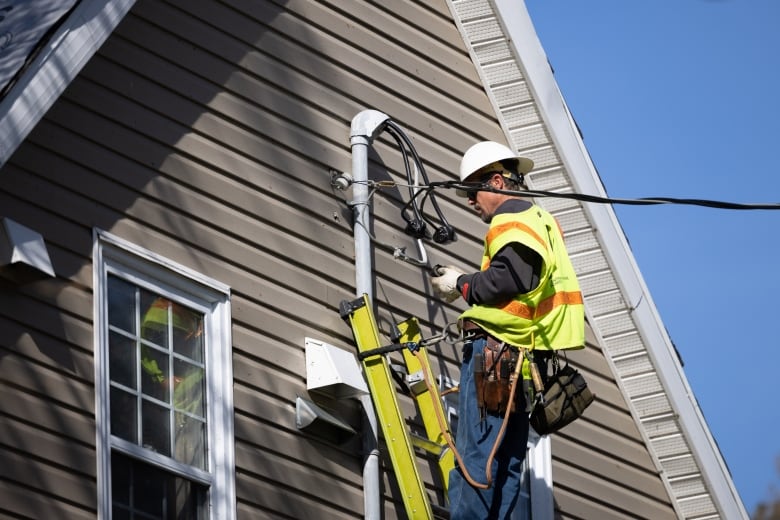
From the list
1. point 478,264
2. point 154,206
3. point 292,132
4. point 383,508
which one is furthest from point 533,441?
→ point 154,206

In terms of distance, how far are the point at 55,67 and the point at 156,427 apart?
1.83 metres

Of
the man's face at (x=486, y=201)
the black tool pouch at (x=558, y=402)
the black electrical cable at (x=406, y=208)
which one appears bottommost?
the black tool pouch at (x=558, y=402)

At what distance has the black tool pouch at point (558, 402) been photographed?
8.55 meters

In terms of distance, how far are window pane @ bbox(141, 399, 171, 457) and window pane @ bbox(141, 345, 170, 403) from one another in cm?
7

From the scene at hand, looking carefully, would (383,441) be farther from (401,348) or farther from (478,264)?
(478,264)

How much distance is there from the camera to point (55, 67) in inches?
328

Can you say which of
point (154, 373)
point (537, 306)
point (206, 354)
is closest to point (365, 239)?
point (206, 354)


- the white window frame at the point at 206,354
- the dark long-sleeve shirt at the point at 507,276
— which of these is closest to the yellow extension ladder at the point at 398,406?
the dark long-sleeve shirt at the point at 507,276

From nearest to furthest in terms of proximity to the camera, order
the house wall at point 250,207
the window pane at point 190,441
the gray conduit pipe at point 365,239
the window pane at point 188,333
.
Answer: the house wall at point 250,207 → the window pane at point 190,441 → the window pane at point 188,333 → the gray conduit pipe at point 365,239

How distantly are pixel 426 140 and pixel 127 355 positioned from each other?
3.18 m

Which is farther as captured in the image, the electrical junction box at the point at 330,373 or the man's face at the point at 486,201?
the electrical junction box at the point at 330,373

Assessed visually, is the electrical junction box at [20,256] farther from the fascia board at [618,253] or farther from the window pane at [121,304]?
the fascia board at [618,253]

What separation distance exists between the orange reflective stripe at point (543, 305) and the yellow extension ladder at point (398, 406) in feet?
2.66

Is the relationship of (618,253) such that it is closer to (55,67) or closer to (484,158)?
(484,158)
